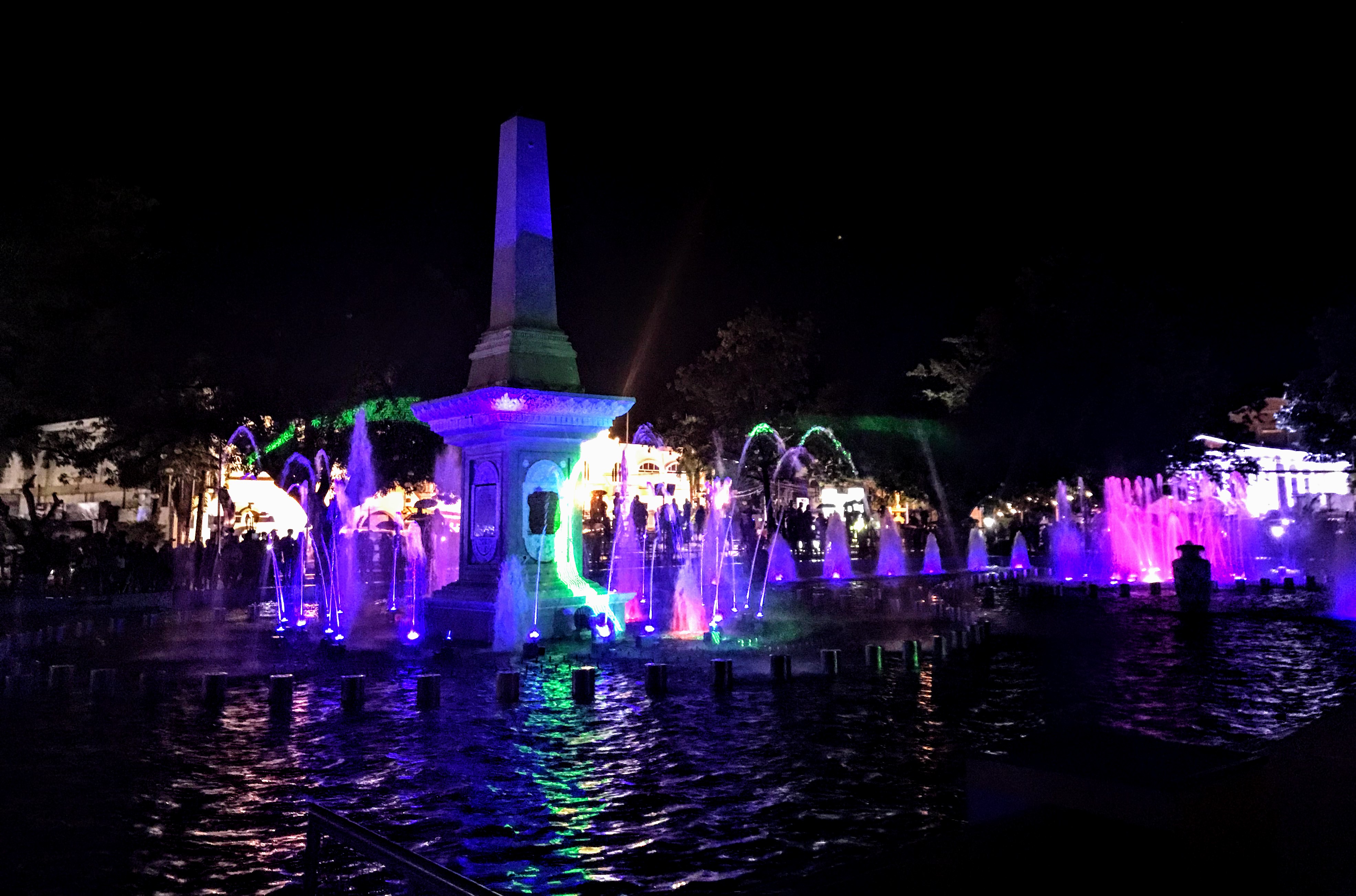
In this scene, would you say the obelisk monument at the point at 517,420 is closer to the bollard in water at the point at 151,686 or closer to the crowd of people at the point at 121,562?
the bollard in water at the point at 151,686

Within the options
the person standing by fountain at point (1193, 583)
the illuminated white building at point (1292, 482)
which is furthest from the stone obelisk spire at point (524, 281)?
the illuminated white building at point (1292, 482)

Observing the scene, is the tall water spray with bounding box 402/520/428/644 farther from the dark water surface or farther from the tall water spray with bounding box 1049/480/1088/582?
the tall water spray with bounding box 1049/480/1088/582

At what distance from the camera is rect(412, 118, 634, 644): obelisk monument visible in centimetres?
1498

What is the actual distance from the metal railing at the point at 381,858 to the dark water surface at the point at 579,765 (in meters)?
0.51

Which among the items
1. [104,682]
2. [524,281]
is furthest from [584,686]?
[524,281]

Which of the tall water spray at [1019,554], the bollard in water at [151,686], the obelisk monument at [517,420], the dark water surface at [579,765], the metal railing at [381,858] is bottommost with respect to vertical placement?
the dark water surface at [579,765]

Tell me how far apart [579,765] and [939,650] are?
22.3ft

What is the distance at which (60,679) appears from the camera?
436 inches

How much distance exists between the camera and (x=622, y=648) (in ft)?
46.3

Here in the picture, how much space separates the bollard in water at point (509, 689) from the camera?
9727 millimetres

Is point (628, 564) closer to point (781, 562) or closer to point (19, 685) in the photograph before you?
point (781, 562)

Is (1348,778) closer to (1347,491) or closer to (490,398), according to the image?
(490,398)

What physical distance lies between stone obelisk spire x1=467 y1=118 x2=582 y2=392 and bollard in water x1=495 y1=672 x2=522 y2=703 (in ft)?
21.9

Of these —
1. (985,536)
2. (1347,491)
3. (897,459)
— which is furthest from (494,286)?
(1347,491)
